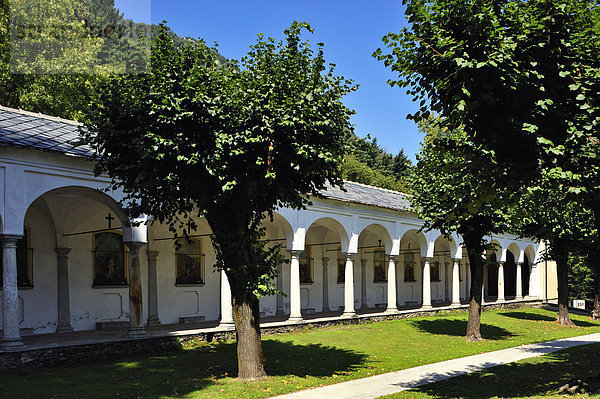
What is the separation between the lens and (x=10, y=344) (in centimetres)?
1245

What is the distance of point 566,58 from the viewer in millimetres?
8102

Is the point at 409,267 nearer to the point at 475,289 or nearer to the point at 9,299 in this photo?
the point at 475,289

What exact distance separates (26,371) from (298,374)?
20.0 feet

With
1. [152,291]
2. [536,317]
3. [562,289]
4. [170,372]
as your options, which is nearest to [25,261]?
[152,291]

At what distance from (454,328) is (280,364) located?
11594mm

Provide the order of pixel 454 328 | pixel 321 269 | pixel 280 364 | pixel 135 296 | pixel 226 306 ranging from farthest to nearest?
pixel 321 269 < pixel 454 328 < pixel 226 306 < pixel 135 296 < pixel 280 364

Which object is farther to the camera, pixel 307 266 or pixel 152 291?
pixel 307 266

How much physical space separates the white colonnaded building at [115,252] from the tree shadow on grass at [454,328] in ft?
7.46

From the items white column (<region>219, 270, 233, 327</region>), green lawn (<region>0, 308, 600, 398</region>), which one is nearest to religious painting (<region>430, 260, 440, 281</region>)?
green lawn (<region>0, 308, 600, 398</region>)

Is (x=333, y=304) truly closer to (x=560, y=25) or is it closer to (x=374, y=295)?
(x=374, y=295)

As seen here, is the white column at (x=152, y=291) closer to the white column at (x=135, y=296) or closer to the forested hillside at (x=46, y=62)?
the white column at (x=135, y=296)

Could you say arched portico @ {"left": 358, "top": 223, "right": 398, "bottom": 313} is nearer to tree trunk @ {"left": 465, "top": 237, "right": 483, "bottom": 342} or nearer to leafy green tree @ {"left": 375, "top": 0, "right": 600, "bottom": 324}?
tree trunk @ {"left": 465, "top": 237, "right": 483, "bottom": 342}

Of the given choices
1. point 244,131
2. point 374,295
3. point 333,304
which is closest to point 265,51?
point 244,131

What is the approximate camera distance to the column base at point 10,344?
40.5ft
